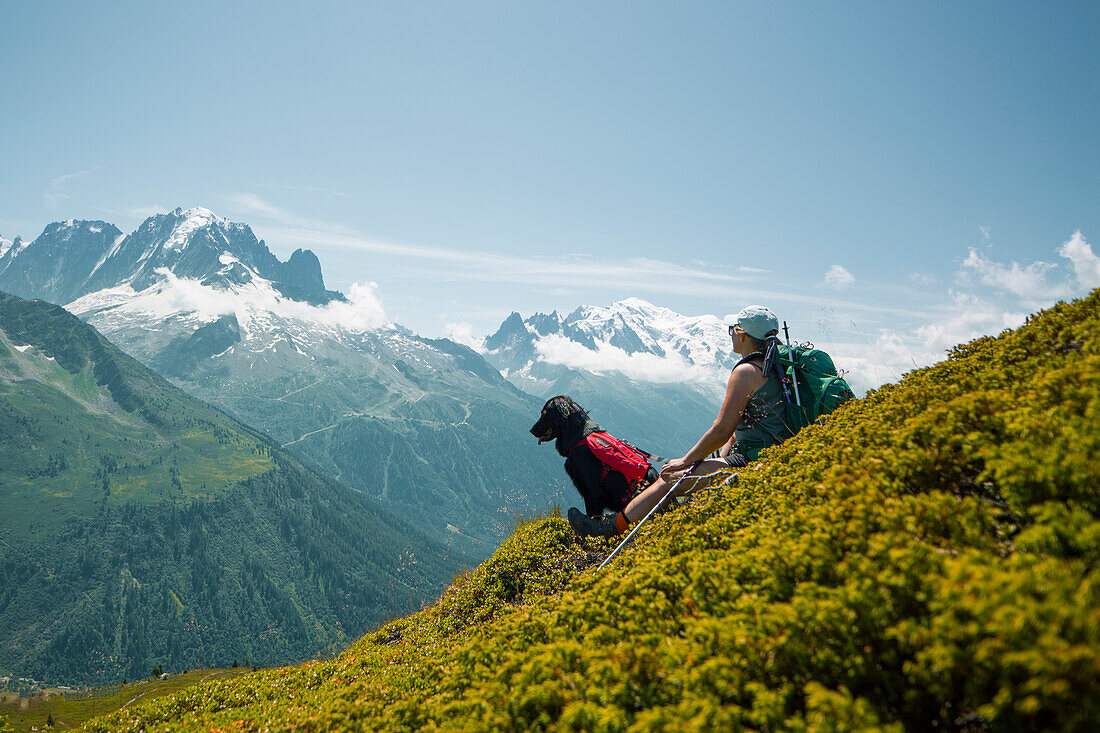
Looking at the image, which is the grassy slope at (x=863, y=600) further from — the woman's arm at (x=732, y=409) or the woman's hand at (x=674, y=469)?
the woman's hand at (x=674, y=469)

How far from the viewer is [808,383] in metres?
8.87

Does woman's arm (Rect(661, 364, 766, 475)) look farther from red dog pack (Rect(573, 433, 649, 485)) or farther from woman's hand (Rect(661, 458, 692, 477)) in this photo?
red dog pack (Rect(573, 433, 649, 485))

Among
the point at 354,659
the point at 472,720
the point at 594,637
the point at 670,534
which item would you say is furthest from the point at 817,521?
the point at 354,659

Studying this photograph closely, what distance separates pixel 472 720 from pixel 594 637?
108cm

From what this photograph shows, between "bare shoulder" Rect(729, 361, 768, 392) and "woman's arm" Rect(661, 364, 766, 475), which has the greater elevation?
"bare shoulder" Rect(729, 361, 768, 392)

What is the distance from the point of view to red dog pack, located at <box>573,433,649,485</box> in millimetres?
10242

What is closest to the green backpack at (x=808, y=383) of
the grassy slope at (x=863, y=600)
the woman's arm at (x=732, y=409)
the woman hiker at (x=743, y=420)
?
the woman hiker at (x=743, y=420)

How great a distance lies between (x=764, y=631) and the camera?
338 centimetres

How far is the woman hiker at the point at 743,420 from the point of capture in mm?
8375

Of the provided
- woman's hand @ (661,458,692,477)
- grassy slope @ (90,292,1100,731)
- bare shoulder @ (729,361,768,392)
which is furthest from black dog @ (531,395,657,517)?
grassy slope @ (90,292,1100,731)

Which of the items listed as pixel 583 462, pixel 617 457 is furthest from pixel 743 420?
pixel 583 462

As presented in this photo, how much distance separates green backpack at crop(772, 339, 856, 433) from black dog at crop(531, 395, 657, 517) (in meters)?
2.81

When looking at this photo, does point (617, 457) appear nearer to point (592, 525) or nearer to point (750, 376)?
point (592, 525)

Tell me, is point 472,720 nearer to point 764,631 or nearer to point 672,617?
point 672,617
